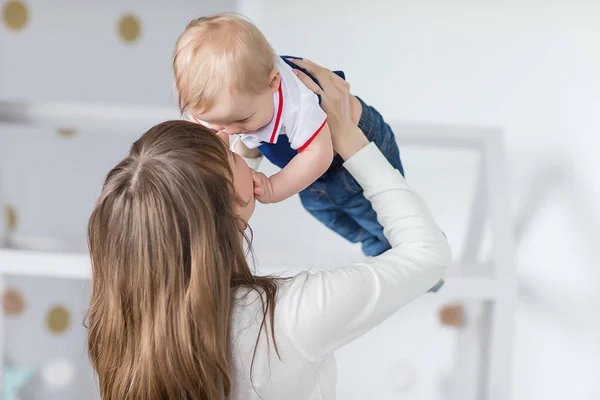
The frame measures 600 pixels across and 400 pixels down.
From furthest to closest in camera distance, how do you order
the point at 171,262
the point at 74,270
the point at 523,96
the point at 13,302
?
the point at 13,302 → the point at 523,96 → the point at 74,270 → the point at 171,262

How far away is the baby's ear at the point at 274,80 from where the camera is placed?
641mm

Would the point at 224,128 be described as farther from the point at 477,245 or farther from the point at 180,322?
the point at 477,245

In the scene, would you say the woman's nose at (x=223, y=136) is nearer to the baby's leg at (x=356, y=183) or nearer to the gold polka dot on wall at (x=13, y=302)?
the baby's leg at (x=356, y=183)

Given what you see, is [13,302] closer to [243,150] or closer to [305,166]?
[243,150]

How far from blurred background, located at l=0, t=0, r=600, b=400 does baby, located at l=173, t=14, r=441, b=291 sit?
0.34 m

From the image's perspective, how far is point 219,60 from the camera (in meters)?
0.60

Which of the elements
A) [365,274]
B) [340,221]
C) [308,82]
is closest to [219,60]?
[308,82]

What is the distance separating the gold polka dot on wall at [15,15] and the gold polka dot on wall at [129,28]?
193mm

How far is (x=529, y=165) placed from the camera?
130 centimetres

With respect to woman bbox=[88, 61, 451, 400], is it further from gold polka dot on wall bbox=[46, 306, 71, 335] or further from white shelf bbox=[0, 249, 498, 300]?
gold polka dot on wall bbox=[46, 306, 71, 335]

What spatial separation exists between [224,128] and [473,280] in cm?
43

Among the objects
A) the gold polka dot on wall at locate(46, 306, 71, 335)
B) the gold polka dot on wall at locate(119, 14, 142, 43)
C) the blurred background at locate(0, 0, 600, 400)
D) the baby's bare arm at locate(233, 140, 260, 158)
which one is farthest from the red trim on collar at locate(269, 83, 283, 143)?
the gold polka dot on wall at locate(46, 306, 71, 335)

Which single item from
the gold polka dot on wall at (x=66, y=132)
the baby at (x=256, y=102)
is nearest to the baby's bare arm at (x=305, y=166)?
the baby at (x=256, y=102)

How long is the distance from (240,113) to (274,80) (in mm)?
48
